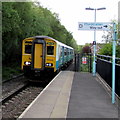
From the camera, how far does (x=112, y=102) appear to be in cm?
734

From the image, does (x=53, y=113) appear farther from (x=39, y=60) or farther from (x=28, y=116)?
(x=39, y=60)

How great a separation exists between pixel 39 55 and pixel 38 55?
7cm

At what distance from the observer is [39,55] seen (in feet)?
51.2

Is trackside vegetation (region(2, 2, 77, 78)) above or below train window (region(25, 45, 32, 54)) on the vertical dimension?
above

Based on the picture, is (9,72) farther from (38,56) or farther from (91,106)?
(91,106)

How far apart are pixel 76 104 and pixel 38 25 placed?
20.6 meters

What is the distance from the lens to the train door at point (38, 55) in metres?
15.5

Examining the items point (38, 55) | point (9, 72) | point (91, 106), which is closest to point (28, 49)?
point (38, 55)

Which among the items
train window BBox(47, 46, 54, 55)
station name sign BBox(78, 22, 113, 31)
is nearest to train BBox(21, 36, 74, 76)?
train window BBox(47, 46, 54, 55)

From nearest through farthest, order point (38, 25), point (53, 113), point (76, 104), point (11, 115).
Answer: point (53, 113) → point (76, 104) → point (11, 115) → point (38, 25)

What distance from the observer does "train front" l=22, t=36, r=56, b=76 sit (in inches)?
612

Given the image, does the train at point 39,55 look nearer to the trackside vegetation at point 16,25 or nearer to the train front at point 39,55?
the train front at point 39,55

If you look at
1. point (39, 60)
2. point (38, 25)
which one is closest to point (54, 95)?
point (39, 60)

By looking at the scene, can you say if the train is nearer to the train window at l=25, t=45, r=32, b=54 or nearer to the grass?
the train window at l=25, t=45, r=32, b=54
